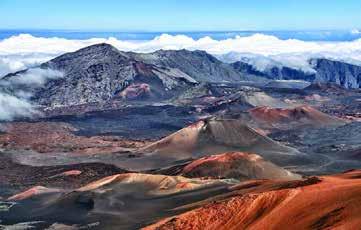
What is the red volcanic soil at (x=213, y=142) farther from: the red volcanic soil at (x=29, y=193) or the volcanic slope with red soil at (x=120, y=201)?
the volcanic slope with red soil at (x=120, y=201)

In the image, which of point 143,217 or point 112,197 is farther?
point 112,197

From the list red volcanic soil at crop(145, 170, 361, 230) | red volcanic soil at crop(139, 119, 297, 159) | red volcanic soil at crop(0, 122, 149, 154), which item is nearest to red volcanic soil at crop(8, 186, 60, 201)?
red volcanic soil at crop(145, 170, 361, 230)

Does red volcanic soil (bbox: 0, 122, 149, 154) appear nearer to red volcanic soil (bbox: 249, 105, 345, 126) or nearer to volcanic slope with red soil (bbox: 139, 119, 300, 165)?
volcanic slope with red soil (bbox: 139, 119, 300, 165)

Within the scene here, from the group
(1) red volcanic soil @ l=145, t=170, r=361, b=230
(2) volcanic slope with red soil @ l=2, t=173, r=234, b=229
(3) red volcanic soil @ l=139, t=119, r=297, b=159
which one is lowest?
(3) red volcanic soil @ l=139, t=119, r=297, b=159

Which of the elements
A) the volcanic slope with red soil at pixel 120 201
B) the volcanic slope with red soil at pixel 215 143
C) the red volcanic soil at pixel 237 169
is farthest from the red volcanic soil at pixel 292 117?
the volcanic slope with red soil at pixel 120 201

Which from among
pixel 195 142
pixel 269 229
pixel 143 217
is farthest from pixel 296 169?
pixel 269 229

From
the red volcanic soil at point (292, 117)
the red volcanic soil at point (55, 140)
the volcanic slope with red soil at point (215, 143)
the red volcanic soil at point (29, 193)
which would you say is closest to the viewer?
the red volcanic soil at point (29, 193)

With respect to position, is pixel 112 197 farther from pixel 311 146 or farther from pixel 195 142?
pixel 311 146
